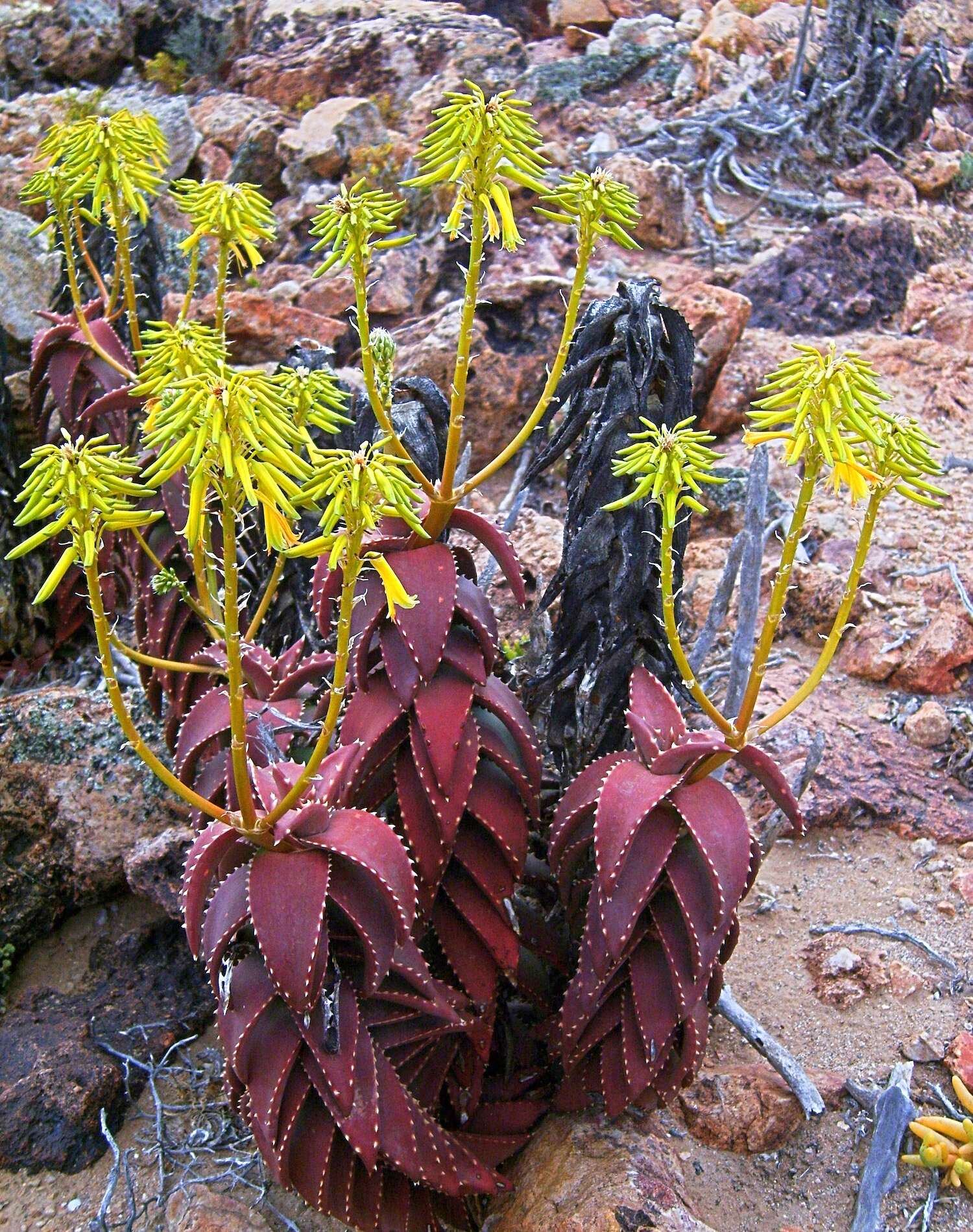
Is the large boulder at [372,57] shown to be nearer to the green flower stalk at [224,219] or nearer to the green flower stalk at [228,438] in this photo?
the green flower stalk at [224,219]

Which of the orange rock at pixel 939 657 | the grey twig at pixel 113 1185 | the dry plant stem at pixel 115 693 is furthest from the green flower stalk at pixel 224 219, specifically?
the orange rock at pixel 939 657

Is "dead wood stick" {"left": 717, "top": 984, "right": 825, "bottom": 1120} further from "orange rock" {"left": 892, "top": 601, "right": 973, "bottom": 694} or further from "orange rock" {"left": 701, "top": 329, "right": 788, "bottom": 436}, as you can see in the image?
"orange rock" {"left": 701, "top": 329, "right": 788, "bottom": 436}

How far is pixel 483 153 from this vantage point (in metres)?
1.28

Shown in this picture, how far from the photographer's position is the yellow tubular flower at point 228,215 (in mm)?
1544

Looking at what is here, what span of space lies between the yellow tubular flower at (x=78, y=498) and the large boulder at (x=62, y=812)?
1.50 m

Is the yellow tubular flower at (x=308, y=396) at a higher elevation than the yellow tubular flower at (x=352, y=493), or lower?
lower

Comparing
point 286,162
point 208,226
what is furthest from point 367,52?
point 208,226

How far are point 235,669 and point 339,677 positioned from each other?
0.13 meters

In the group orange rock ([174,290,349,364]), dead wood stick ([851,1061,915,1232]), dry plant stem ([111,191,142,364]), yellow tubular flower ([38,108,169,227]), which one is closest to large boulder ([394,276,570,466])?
orange rock ([174,290,349,364])

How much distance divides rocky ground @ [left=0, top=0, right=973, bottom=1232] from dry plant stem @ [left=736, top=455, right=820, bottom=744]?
791 mm

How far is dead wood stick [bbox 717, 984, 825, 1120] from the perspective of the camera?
75.4 inches

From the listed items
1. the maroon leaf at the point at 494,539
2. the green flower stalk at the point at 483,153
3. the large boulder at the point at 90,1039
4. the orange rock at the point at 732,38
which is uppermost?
the green flower stalk at the point at 483,153

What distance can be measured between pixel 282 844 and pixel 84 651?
199 centimetres

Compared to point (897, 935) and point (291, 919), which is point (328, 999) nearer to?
point (291, 919)
